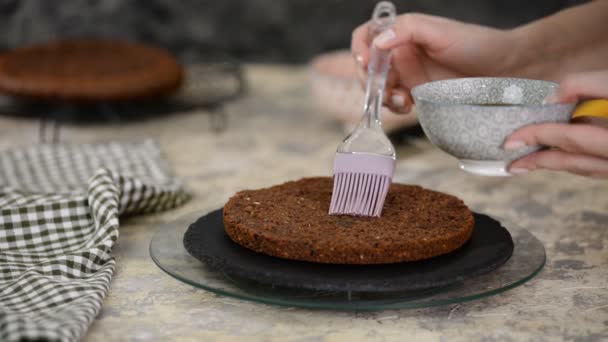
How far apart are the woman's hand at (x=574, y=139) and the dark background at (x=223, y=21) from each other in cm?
183

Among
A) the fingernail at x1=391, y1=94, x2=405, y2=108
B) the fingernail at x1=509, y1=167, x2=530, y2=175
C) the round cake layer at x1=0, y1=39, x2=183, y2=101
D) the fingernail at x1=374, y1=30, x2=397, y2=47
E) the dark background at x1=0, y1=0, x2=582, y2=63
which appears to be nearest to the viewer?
the fingernail at x1=509, y1=167, x2=530, y2=175

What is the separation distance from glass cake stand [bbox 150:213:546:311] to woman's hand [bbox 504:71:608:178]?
119 mm

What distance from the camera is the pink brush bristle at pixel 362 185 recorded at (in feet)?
3.05

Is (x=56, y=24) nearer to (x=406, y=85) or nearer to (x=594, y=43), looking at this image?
(x=406, y=85)

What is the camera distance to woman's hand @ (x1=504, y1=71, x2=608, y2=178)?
0.85m

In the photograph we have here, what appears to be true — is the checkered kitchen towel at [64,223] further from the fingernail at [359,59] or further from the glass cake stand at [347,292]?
the fingernail at [359,59]

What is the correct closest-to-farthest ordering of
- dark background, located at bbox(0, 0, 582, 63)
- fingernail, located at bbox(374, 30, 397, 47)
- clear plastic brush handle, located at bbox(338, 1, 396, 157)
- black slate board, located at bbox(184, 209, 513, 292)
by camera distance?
black slate board, located at bbox(184, 209, 513, 292), clear plastic brush handle, located at bbox(338, 1, 396, 157), fingernail, located at bbox(374, 30, 397, 47), dark background, located at bbox(0, 0, 582, 63)

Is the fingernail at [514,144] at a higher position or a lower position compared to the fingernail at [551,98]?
lower

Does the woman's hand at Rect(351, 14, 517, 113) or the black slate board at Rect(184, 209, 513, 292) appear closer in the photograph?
the black slate board at Rect(184, 209, 513, 292)

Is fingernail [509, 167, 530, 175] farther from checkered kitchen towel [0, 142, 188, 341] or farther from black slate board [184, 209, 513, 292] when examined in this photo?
checkered kitchen towel [0, 142, 188, 341]

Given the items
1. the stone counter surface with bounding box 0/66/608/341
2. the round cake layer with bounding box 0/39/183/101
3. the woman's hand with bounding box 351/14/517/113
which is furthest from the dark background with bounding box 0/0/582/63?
the woman's hand with bounding box 351/14/517/113

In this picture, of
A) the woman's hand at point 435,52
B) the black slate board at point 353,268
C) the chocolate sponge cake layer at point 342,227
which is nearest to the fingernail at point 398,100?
the woman's hand at point 435,52

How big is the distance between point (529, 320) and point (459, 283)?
0.09 m

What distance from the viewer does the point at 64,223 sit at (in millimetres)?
1127
